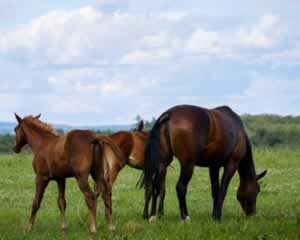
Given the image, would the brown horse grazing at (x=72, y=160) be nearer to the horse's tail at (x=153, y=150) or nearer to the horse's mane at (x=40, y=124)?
the horse's mane at (x=40, y=124)

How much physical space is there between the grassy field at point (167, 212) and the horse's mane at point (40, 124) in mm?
1629

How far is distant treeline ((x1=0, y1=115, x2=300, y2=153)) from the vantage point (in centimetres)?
4631

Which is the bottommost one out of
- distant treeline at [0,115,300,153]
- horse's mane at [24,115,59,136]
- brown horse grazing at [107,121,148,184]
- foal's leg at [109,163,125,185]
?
distant treeline at [0,115,300,153]

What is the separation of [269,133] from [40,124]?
3645 cm

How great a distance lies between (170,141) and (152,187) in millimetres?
1067

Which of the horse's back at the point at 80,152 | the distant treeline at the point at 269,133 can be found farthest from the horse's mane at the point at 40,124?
the distant treeline at the point at 269,133

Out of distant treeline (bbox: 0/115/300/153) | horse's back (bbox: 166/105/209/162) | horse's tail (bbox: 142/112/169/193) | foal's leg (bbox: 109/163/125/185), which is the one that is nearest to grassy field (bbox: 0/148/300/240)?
foal's leg (bbox: 109/163/125/185)

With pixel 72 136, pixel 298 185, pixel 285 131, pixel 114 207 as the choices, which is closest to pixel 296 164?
pixel 298 185

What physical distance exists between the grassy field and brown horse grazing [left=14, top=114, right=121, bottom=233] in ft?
1.76

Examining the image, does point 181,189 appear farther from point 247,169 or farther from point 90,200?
point 90,200

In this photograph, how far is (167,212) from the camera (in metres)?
14.9

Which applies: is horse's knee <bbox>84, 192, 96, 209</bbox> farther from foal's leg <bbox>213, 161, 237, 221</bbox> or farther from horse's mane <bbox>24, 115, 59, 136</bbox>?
foal's leg <bbox>213, 161, 237, 221</bbox>

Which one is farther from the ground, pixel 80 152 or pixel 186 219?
pixel 80 152

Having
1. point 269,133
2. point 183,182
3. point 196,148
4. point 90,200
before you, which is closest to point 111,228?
point 90,200
